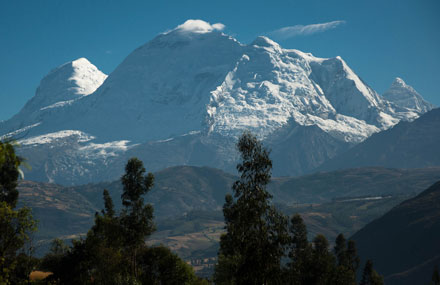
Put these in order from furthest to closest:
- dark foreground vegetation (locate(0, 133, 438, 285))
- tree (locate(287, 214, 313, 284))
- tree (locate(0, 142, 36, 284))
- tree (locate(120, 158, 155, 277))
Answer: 1. tree (locate(287, 214, 313, 284))
2. tree (locate(120, 158, 155, 277))
3. dark foreground vegetation (locate(0, 133, 438, 285))
4. tree (locate(0, 142, 36, 284))

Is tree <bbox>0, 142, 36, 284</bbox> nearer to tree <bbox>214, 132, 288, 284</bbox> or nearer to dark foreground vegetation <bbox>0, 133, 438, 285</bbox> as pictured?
dark foreground vegetation <bbox>0, 133, 438, 285</bbox>

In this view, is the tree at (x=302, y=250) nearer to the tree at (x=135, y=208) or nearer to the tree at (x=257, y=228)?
the tree at (x=135, y=208)

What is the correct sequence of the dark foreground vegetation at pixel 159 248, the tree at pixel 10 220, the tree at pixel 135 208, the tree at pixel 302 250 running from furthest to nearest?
1. the tree at pixel 302 250
2. the tree at pixel 135 208
3. the dark foreground vegetation at pixel 159 248
4. the tree at pixel 10 220

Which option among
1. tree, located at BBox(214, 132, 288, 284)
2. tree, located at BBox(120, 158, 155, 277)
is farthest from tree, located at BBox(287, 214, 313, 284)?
tree, located at BBox(214, 132, 288, 284)

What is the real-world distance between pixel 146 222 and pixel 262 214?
140ft

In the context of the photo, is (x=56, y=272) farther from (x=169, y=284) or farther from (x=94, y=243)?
(x=169, y=284)

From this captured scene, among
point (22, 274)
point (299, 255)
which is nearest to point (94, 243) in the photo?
point (22, 274)

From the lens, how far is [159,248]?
12438 centimetres

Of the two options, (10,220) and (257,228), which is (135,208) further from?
(10,220)

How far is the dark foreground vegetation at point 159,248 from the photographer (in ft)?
181

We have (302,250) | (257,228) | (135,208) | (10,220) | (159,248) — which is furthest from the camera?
(302,250)

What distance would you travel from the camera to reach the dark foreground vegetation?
181 ft

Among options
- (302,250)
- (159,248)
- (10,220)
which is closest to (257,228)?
(10,220)

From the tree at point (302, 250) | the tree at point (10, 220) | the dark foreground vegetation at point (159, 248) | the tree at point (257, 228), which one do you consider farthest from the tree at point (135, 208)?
the tree at point (302, 250)
